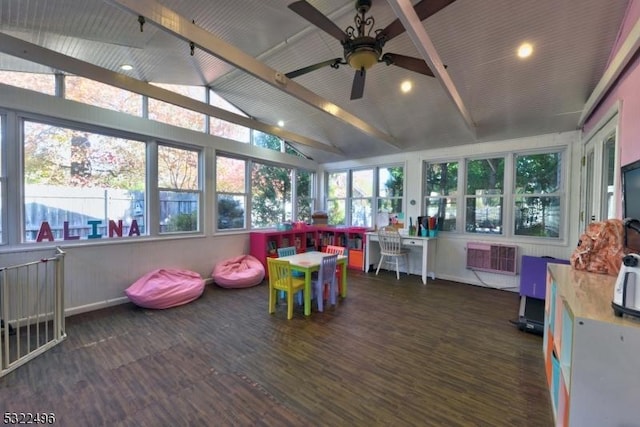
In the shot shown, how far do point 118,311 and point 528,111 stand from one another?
6.42 metres

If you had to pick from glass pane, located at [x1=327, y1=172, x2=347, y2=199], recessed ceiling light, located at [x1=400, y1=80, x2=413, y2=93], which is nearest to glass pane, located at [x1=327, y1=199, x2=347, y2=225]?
glass pane, located at [x1=327, y1=172, x2=347, y2=199]

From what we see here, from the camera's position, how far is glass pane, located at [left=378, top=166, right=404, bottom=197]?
241 inches

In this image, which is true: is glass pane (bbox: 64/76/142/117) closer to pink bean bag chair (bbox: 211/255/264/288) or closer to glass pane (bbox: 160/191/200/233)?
glass pane (bbox: 160/191/200/233)

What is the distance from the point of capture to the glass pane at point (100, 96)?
3.50 meters

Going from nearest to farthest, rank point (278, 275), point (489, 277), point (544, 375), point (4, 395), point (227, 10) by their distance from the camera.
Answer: point (4, 395) → point (544, 375) → point (227, 10) → point (278, 275) → point (489, 277)

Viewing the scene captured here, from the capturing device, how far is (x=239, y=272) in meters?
4.85

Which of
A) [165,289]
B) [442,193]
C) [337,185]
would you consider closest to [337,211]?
[337,185]

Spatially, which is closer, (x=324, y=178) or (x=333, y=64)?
(x=333, y=64)

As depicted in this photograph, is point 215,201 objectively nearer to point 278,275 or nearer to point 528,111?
point 278,275

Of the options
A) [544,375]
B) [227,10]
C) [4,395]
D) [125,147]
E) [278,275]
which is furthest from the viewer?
[125,147]

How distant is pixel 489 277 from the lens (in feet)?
16.1

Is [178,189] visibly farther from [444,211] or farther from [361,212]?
[444,211]

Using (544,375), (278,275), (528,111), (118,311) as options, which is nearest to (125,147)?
(118,311)

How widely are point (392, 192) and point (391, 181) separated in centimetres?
26
